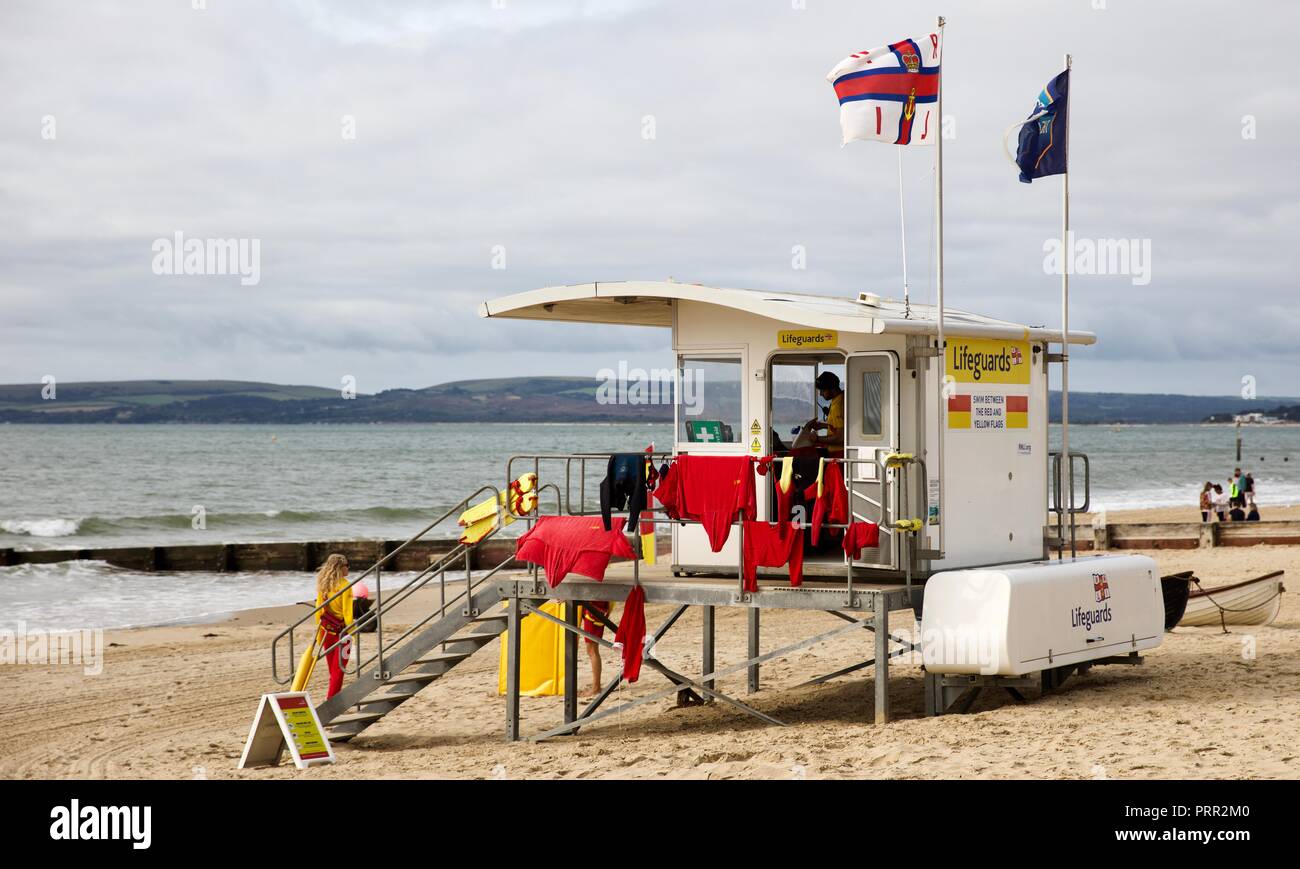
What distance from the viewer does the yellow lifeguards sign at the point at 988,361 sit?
12750 millimetres

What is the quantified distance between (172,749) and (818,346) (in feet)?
25.8

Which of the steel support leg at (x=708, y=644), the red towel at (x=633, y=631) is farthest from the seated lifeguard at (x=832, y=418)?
the steel support leg at (x=708, y=644)

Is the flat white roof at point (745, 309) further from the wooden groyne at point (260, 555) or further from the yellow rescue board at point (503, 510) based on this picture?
the wooden groyne at point (260, 555)

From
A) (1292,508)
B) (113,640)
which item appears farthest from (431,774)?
(1292,508)

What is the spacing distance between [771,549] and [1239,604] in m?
8.90

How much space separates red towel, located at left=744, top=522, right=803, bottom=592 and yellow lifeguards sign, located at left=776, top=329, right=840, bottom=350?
5.34 ft

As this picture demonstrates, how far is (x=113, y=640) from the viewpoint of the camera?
Result: 23.5 metres

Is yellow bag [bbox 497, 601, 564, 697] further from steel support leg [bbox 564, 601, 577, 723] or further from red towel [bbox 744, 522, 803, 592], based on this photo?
red towel [bbox 744, 522, 803, 592]

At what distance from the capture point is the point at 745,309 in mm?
12297

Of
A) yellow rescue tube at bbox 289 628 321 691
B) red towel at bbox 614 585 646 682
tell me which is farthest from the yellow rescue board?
yellow rescue tube at bbox 289 628 321 691

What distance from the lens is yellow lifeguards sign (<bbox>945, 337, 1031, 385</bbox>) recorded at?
12750mm

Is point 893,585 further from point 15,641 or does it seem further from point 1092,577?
point 15,641

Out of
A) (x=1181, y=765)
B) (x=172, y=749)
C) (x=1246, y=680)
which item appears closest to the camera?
(x=1181, y=765)

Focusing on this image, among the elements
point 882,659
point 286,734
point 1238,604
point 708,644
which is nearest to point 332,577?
point 286,734
